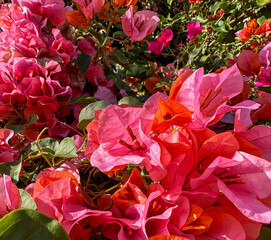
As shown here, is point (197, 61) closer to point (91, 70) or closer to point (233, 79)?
point (91, 70)

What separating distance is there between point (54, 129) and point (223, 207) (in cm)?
39

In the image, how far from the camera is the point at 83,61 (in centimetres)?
62

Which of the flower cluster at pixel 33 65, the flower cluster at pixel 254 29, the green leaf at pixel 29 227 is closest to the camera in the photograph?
the green leaf at pixel 29 227

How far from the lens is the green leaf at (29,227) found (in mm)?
212

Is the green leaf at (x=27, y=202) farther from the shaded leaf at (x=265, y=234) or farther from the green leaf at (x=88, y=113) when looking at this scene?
the shaded leaf at (x=265, y=234)

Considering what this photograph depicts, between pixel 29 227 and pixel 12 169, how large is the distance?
Answer: 0.61 ft

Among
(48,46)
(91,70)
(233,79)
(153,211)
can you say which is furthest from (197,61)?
(153,211)

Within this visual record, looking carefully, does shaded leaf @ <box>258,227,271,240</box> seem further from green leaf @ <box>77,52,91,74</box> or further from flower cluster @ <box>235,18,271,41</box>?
flower cluster @ <box>235,18,271,41</box>

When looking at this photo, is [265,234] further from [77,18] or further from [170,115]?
[77,18]

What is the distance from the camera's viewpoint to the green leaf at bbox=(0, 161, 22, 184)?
37 centimetres

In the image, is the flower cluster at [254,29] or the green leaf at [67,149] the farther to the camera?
the flower cluster at [254,29]

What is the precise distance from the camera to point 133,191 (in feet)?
1.00

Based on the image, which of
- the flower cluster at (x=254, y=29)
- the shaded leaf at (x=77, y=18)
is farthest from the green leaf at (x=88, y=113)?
the flower cluster at (x=254, y=29)

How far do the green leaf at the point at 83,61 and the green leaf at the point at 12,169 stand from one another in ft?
0.93
